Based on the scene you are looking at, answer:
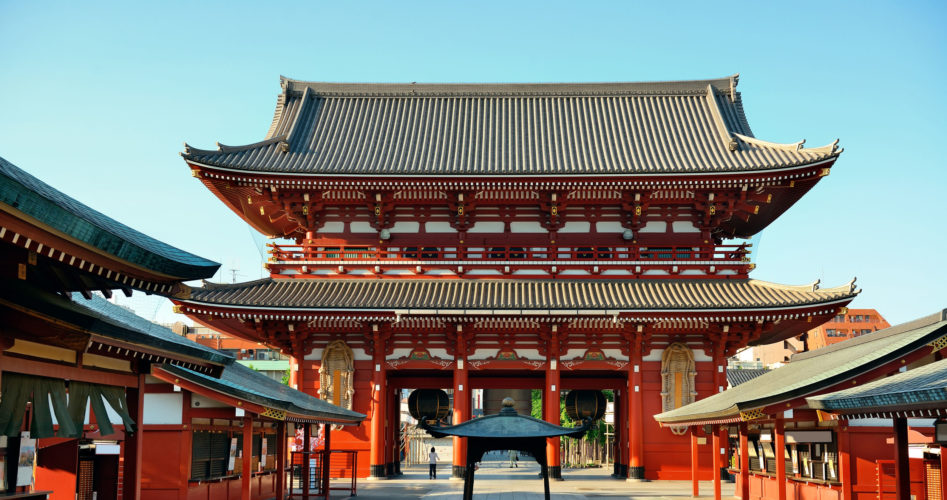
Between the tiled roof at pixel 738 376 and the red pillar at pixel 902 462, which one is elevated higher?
the tiled roof at pixel 738 376

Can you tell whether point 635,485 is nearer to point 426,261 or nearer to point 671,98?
point 426,261

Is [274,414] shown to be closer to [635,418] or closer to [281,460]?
[281,460]

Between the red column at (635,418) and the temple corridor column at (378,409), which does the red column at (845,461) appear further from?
the temple corridor column at (378,409)

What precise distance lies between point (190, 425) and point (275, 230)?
59.8ft

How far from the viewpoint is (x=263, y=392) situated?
2006 cm

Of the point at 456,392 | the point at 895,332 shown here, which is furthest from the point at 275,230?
the point at 895,332

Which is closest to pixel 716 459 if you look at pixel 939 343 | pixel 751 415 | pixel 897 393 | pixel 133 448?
pixel 751 415

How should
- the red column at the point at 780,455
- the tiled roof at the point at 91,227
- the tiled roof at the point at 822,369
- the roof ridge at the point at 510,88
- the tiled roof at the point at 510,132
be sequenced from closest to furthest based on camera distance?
the tiled roof at the point at 91,227 < the tiled roof at the point at 822,369 < the red column at the point at 780,455 < the tiled roof at the point at 510,132 < the roof ridge at the point at 510,88

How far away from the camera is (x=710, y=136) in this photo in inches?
1357

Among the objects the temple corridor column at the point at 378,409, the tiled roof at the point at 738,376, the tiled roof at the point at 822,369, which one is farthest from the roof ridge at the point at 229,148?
the tiled roof at the point at 738,376

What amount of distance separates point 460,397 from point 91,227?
72.9ft

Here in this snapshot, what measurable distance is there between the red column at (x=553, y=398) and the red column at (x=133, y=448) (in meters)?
18.0

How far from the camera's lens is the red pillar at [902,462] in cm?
1398

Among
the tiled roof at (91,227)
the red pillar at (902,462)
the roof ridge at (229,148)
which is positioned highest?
the roof ridge at (229,148)
